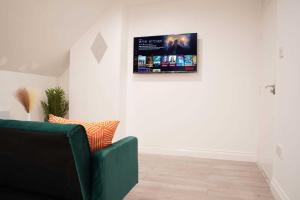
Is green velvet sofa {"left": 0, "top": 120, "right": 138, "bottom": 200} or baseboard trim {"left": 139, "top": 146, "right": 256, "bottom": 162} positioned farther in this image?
baseboard trim {"left": 139, "top": 146, "right": 256, "bottom": 162}

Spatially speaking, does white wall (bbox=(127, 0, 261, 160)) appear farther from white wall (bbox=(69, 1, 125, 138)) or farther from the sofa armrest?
the sofa armrest

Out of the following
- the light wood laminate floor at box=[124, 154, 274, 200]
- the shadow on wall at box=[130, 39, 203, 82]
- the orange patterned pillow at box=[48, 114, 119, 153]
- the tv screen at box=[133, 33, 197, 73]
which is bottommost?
the light wood laminate floor at box=[124, 154, 274, 200]

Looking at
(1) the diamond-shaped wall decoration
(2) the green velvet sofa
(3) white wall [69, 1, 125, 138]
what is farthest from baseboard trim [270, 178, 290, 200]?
(1) the diamond-shaped wall decoration

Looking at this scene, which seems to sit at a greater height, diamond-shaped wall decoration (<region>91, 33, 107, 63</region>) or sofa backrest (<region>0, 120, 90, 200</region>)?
diamond-shaped wall decoration (<region>91, 33, 107, 63</region>)

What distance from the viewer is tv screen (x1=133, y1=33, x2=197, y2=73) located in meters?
3.77

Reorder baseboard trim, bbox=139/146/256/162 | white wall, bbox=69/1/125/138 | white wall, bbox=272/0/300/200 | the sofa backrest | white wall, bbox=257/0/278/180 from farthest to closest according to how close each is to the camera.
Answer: white wall, bbox=69/1/125/138 < baseboard trim, bbox=139/146/256/162 < white wall, bbox=257/0/278/180 < white wall, bbox=272/0/300/200 < the sofa backrest

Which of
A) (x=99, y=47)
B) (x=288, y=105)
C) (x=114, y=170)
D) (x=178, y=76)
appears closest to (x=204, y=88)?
(x=178, y=76)

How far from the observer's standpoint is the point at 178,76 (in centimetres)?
391

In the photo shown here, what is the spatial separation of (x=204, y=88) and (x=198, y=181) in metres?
Result: 1.67

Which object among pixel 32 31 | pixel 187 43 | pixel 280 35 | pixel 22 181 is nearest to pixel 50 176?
pixel 22 181

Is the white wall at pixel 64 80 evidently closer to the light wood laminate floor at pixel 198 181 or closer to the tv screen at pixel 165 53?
the tv screen at pixel 165 53

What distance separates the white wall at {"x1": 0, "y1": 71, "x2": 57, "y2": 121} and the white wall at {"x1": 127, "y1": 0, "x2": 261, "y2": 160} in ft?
5.55

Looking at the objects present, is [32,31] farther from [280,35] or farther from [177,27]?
[280,35]

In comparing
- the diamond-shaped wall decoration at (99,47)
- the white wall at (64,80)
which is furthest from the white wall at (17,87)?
the diamond-shaped wall decoration at (99,47)
